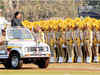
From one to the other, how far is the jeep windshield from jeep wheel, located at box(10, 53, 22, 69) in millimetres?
869

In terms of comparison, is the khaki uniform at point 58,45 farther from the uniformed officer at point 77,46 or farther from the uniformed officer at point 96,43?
the uniformed officer at point 96,43

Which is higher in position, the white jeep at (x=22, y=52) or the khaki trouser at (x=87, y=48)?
the white jeep at (x=22, y=52)

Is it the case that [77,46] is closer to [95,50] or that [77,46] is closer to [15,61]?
[95,50]

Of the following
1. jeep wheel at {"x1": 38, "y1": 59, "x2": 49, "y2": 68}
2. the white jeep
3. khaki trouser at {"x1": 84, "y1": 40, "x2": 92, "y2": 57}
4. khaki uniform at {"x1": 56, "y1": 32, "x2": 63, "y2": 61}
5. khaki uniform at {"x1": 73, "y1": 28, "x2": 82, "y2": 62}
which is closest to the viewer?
the white jeep

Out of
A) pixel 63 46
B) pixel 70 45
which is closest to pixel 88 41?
pixel 70 45

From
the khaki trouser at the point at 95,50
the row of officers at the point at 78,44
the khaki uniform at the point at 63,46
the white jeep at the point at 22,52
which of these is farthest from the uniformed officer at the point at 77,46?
the white jeep at the point at 22,52

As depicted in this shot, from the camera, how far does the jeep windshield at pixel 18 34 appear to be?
23.6 m

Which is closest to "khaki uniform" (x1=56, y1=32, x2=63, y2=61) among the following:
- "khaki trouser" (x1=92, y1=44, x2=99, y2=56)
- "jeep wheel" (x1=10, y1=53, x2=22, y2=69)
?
"khaki trouser" (x1=92, y1=44, x2=99, y2=56)

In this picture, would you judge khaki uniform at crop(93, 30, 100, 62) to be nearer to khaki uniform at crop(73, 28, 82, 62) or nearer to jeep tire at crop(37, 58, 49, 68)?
khaki uniform at crop(73, 28, 82, 62)

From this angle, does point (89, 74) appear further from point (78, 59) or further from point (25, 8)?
point (25, 8)

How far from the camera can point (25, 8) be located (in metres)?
35.6

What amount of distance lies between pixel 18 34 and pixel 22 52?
1281mm

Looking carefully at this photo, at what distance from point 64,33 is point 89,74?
27.8 feet

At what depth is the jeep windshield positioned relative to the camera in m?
23.6
